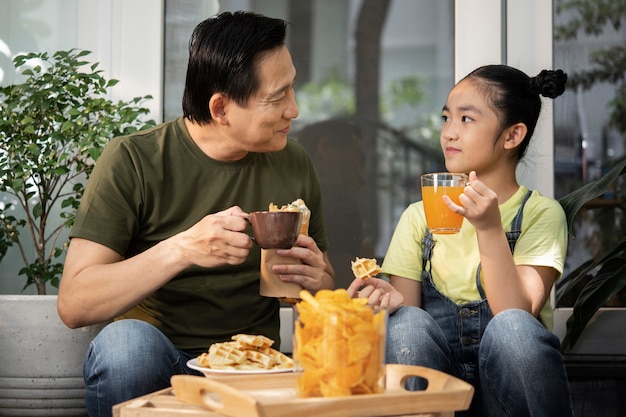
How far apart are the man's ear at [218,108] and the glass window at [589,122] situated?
123cm

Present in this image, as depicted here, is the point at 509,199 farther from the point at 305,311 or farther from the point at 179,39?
the point at 179,39

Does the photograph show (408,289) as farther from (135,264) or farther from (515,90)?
(135,264)

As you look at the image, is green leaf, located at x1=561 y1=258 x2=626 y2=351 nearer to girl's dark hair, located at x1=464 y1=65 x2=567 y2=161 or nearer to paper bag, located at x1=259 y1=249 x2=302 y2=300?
girl's dark hair, located at x1=464 y1=65 x2=567 y2=161

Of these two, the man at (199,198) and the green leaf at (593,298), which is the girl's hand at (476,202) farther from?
the green leaf at (593,298)

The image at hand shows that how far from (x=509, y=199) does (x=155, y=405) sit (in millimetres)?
1207

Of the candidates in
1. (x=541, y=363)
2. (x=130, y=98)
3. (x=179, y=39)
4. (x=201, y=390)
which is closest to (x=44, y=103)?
(x=130, y=98)

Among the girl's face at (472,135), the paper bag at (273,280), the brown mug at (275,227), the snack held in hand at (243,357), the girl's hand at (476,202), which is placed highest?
the girl's face at (472,135)

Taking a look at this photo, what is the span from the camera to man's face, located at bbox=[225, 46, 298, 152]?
205 cm

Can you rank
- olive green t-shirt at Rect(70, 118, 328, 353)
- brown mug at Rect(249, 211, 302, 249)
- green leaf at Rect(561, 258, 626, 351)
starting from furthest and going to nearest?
green leaf at Rect(561, 258, 626, 351)
olive green t-shirt at Rect(70, 118, 328, 353)
brown mug at Rect(249, 211, 302, 249)

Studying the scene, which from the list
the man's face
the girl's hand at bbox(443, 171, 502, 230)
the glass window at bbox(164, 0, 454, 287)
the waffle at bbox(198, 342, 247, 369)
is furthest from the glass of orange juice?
the glass window at bbox(164, 0, 454, 287)

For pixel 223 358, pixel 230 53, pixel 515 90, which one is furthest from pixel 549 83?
pixel 223 358

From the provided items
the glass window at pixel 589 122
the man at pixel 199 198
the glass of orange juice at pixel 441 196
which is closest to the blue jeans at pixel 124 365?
the man at pixel 199 198

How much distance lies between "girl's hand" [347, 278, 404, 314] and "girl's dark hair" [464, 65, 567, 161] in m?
0.59

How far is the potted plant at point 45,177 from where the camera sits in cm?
230
